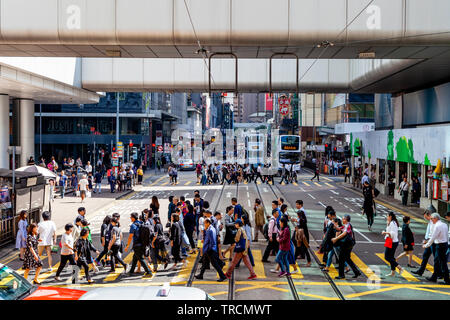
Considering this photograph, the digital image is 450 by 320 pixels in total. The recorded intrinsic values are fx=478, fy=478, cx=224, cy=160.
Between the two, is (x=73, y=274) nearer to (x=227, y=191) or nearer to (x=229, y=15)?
(x=229, y=15)

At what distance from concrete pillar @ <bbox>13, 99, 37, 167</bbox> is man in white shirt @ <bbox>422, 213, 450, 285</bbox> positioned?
25171mm

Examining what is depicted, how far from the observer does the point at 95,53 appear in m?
16.0

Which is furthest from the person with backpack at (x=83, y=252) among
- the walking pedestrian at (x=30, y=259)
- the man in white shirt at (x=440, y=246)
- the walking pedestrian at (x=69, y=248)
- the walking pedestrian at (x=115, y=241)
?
the man in white shirt at (x=440, y=246)

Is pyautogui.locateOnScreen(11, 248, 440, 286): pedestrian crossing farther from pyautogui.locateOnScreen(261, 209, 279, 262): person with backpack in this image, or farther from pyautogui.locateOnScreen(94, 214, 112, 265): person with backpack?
pyautogui.locateOnScreen(94, 214, 112, 265): person with backpack

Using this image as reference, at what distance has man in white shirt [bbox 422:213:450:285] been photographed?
11133 millimetres

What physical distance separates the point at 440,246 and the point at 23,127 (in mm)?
26018

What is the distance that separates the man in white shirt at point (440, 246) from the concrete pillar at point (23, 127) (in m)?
25.2

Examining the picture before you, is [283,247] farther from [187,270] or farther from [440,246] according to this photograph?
[440,246]

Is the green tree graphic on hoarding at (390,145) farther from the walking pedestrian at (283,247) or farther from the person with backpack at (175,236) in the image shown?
the person with backpack at (175,236)

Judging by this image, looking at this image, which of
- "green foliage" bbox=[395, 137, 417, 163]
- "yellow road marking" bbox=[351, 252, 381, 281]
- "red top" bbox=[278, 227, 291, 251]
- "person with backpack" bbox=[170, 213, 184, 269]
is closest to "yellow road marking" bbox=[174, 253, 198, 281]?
"person with backpack" bbox=[170, 213, 184, 269]

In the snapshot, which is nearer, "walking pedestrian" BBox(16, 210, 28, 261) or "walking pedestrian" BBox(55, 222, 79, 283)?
"walking pedestrian" BBox(55, 222, 79, 283)

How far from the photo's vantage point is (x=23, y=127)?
29891 mm
